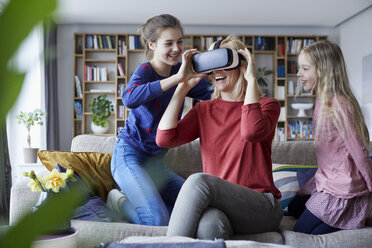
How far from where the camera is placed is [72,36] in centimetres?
661

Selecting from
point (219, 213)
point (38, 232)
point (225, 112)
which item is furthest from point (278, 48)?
point (38, 232)

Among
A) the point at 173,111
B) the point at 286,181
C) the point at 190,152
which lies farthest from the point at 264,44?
the point at 173,111

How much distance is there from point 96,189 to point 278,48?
5445 mm

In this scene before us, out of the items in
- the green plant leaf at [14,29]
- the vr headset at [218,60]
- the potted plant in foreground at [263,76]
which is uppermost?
the potted plant in foreground at [263,76]

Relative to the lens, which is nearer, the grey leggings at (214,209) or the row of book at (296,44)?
the grey leggings at (214,209)

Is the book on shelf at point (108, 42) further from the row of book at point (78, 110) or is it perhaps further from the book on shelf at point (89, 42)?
the row of book at point (78, 110)

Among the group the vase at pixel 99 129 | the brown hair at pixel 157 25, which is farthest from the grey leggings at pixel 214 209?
the vase at pixel 99 129

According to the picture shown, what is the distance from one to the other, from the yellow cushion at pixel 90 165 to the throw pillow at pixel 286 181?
2.74ft

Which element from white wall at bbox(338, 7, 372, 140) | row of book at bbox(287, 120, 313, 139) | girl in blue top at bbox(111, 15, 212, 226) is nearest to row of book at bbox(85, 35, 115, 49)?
row of book at bbox(287, 120, 313, 139)

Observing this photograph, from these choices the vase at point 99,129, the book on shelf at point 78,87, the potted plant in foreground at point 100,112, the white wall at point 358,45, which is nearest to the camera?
the white wall at point 358,45

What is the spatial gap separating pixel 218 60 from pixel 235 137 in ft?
1.07

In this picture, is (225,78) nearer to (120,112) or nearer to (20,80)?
(20,80)

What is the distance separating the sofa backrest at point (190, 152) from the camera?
2137 mm

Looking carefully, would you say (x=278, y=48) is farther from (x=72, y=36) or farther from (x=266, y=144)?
(x=266, y=144)
